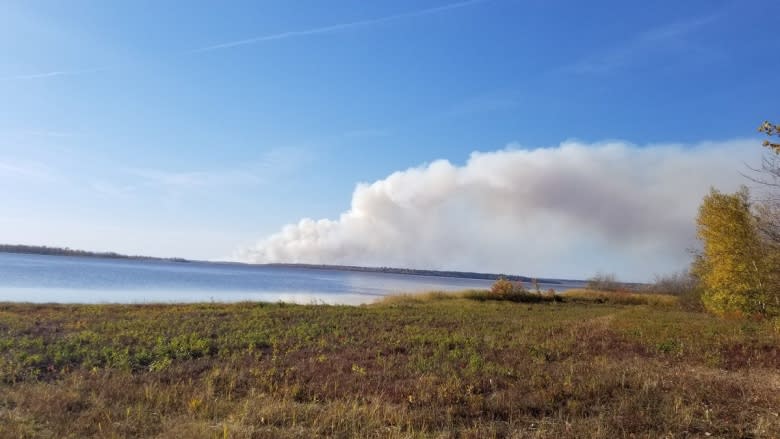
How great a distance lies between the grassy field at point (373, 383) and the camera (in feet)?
26.5

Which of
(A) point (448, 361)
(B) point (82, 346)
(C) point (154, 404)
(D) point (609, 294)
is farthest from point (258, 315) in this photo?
(D) point (609, 294)

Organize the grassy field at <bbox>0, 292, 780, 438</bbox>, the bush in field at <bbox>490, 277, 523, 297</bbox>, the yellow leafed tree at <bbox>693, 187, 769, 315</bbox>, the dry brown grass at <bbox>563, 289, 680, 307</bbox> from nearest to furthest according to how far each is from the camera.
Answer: the grassy field at <bbox>0, 292, 780, 438</bbox>
the yellow leafed tree at <bbox>693, 187, 769, 315</bbox>
the bush in field at <bbox>490, 277, 523, 297</bbox>
the dry brown grass at <bbox>563, 289, 680, 307</bbox>

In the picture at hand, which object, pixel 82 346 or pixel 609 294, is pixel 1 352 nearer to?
pixel 82 346

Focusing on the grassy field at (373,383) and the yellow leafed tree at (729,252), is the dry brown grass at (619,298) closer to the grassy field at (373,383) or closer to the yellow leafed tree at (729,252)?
the yellow leafed tree at (729,252)

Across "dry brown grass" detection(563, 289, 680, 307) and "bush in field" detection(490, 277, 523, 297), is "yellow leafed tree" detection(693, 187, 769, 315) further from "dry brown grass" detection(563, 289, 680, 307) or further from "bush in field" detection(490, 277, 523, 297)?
"dry brown grass" detection(563, 289, 680, 307)

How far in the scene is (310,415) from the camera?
854 cm

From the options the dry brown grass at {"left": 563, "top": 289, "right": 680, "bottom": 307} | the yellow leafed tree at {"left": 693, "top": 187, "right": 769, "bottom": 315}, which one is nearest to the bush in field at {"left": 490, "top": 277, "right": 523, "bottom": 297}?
the dry brown grass at {"left": 563, "top": 289, "right": 680, "bottom": 307}

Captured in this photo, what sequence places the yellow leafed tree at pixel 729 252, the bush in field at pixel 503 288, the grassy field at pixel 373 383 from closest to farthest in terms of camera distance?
the grassy field at pixel 373 383 → the yellow leafed tree at pixel 729 252 → the bush in field at pixel 503 288

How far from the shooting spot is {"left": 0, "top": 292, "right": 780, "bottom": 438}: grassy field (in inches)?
318

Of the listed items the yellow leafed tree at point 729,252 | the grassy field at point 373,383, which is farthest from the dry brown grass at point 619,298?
the grassy field at point 373,383

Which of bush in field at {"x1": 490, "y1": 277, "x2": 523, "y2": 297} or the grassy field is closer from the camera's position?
the grassy field

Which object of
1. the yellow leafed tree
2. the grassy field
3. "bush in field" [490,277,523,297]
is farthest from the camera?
"bush in field" [490,277,523,297]

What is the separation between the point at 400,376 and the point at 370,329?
35.4ft

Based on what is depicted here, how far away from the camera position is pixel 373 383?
11.6m
